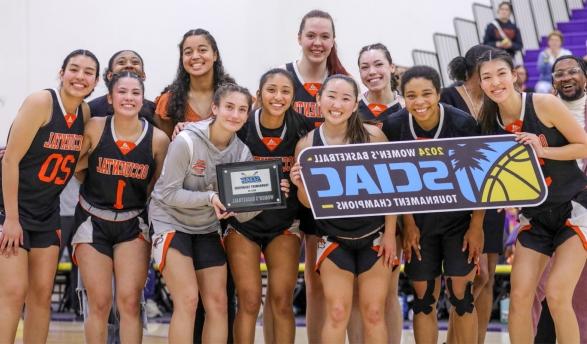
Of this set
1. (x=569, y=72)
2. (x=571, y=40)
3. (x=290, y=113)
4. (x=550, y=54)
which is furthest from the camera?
(x=571, y=40)

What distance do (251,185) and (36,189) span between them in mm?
1259

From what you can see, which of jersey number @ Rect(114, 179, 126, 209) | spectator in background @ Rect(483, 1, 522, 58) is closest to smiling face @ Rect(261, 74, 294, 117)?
jersey number @ Rect(114, 179, 126, 209)

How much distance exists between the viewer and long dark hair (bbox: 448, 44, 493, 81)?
5125mm

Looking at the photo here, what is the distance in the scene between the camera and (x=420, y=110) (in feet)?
15.3

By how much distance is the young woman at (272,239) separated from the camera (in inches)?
188

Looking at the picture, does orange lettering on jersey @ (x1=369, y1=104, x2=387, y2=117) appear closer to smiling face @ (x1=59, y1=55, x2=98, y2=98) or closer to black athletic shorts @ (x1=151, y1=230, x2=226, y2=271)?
black athletic shorts @ (x1=151, y1=230, x2=226, y2=271)

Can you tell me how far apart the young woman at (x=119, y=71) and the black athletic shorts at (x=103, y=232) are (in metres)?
0.72

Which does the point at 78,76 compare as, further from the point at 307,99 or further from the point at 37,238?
the point at 307,99

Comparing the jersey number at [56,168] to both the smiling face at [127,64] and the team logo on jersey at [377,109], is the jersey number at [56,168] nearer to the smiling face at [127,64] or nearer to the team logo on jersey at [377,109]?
the smiling face at [127,64]

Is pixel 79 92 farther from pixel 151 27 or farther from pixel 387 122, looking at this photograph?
pixel 151 27

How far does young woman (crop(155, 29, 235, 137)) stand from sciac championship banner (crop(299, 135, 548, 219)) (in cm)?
97

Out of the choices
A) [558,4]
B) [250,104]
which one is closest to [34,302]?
[250,104]

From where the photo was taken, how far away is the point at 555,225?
459 centimetres

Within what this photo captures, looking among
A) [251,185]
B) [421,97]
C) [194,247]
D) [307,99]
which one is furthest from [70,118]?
[421,97]
